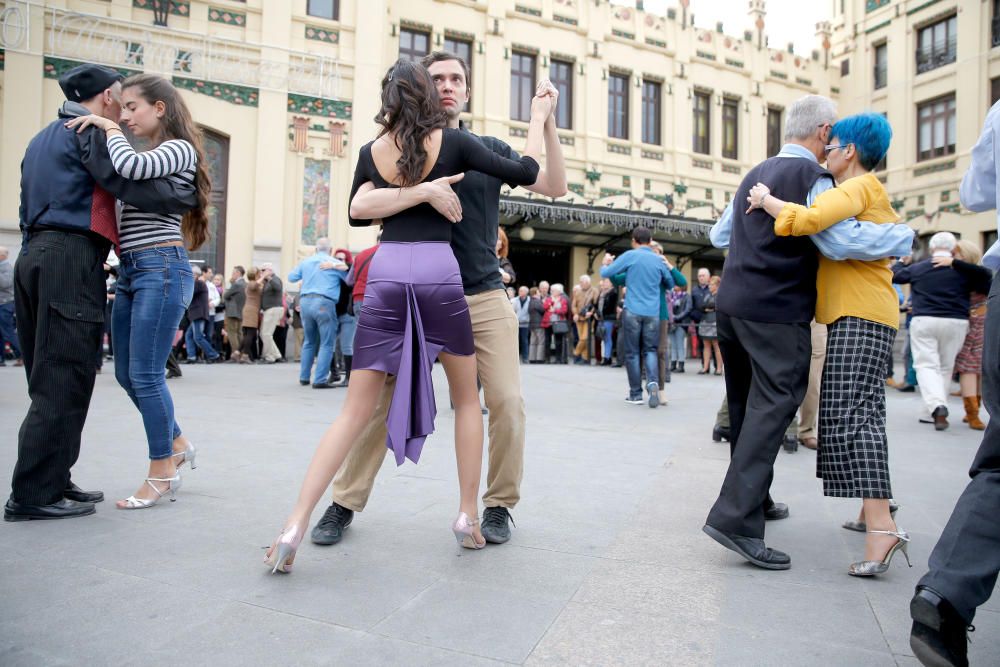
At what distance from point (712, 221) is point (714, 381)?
10329 mm

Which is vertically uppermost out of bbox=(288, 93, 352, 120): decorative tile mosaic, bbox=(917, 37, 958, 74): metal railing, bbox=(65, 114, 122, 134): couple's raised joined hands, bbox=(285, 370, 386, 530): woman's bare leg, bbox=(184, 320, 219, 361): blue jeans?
bbox=(917, 37, 958, 74): metal railing

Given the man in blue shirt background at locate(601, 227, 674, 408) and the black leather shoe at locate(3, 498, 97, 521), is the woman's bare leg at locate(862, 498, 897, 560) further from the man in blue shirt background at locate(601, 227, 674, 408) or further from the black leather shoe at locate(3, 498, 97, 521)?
the man in blue shirt background at locate(601, 227, 674, 408)

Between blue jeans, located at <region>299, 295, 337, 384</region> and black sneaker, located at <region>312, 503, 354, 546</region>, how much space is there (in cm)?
610

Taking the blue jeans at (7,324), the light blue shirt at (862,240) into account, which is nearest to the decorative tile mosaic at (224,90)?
the blue jeans at (7,324)

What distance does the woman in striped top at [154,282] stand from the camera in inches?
130

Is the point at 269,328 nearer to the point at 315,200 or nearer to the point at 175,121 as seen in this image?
the point at 315,200

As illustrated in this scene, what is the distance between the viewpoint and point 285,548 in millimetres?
2396

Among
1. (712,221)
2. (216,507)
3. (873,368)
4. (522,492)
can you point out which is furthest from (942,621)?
(712,221)

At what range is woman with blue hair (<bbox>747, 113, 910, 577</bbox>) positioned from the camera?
2.75m

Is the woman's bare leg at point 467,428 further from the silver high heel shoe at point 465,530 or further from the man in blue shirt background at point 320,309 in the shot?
the man in blue shirt background at point 320,309

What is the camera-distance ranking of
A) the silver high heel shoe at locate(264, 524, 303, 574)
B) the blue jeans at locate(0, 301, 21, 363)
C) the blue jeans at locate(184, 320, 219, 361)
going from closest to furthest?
1. the silver high heel shoe at locate(264, 524, 303, 574)
2. the blue jeans at locate(0, 301, 21, 363)
3. the blue jeans at locate(184, 320, 219, 361)

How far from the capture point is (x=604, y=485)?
399cm

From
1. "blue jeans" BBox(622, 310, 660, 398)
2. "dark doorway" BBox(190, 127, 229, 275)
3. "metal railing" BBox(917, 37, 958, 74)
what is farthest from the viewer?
"metal railing" BBox(917, 37, 958, 74)

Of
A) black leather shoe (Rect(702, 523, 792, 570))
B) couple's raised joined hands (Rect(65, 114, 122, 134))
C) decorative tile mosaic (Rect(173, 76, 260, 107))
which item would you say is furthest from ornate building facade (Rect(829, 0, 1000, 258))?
couple's raised joined hands (Rect(65, 114, 122, 134))
